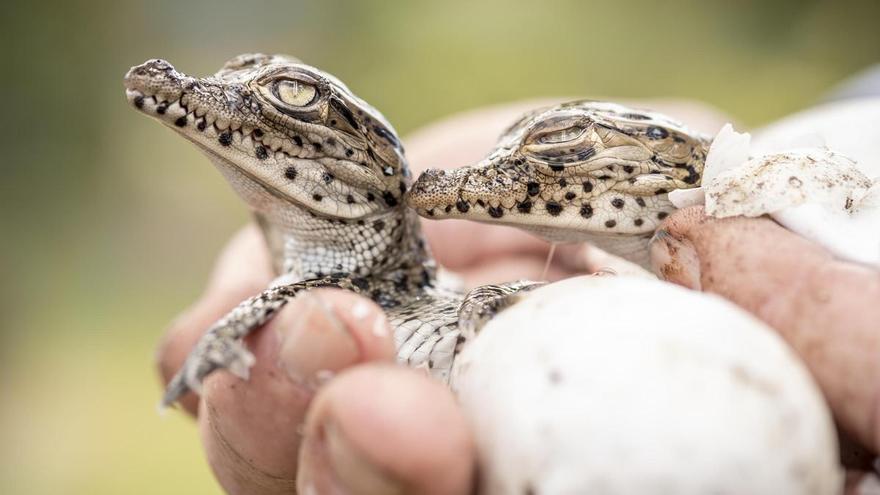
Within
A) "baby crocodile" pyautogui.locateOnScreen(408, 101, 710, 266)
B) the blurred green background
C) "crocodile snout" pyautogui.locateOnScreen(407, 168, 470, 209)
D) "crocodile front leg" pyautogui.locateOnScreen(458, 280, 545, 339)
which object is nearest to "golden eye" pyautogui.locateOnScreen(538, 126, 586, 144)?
"baby crocodile" pyautogui.locateOnScreen(408, 101, 710, 266)

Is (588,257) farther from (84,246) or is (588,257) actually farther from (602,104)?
(84,246)

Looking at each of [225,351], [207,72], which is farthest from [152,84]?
[207,72]

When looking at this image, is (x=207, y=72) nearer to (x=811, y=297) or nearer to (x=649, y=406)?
(x=811, y=297)

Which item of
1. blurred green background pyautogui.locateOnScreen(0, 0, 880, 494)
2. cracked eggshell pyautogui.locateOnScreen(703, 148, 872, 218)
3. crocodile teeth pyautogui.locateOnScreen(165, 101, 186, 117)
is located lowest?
blurred green background pyautogui.locateOnScreen(0, 0, 880, 494)

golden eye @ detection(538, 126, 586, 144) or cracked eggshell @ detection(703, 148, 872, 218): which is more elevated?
golden eye @ detection(538, 126, 586, 144)

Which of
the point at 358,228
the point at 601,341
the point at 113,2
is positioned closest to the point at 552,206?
the point at 358,228

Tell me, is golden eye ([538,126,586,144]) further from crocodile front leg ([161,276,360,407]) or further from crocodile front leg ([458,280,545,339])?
crocodile front leg ([161,276,360,407])
